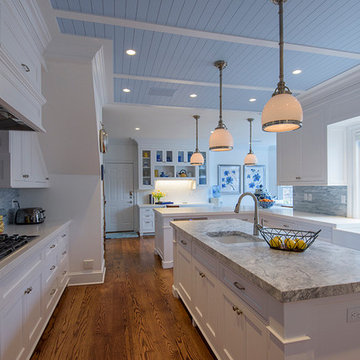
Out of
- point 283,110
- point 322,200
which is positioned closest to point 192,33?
point 283,110

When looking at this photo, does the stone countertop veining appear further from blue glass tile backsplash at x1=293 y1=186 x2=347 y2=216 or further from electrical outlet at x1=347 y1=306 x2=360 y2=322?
blue glass tile backsplash at x1=293 y1=186 x2=347 y2=216

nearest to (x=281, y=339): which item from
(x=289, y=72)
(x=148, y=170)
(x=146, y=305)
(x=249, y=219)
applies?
(x=146, y=305)

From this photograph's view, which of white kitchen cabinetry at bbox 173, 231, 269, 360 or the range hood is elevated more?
the range hood

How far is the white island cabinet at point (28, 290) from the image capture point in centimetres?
147

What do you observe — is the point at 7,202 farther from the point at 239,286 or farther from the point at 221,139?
the point at 239,286

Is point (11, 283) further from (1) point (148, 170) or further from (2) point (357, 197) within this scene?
(1) point (148, 170)

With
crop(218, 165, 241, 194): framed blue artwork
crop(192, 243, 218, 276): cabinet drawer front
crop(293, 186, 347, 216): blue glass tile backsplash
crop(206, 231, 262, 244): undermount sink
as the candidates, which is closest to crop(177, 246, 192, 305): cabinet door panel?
crop(192, 243, 218, 276): cabinet drawer front

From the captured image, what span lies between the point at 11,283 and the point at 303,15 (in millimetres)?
2806

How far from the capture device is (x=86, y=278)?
3359 millimetres

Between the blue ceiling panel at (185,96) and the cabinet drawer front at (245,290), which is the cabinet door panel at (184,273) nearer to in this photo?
the cabinet drawer front at (245,290)

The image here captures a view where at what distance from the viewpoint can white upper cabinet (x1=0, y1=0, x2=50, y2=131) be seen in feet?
4.83

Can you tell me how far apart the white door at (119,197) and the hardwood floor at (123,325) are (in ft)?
11.4

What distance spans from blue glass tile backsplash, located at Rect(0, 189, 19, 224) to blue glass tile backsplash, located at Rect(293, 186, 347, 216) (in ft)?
13.6

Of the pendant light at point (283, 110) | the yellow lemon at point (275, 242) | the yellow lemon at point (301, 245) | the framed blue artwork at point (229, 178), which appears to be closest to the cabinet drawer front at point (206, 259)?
the yellow lemon at point (275, 242)
